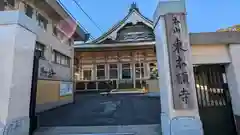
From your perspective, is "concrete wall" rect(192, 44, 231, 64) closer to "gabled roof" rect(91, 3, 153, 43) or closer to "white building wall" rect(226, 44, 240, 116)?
"white building wall" rect(226, 44, 240, 116)

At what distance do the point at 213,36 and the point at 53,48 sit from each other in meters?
7.86

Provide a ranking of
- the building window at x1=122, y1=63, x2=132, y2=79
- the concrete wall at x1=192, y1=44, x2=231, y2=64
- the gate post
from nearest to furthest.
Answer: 1. the gate post
2. the concrete wall at x1=192, y1=44, x2=231, y2=64
3. the building window at x1=122, y1=63, x2=132, y2=79

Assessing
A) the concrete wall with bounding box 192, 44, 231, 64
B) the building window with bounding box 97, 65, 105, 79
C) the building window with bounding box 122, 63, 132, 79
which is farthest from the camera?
the building window with bounding box 97, 65, 105, 79

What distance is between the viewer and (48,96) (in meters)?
8.81

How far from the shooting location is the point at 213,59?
446cm

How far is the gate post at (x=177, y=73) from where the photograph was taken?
3.93m

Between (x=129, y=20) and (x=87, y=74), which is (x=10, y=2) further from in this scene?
(x=129, y=20)

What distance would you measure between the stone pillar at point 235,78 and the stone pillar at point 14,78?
4.78m

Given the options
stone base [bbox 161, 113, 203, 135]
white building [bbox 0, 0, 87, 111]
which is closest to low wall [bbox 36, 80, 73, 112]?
white building [bbox 0, 0, 87, 111]

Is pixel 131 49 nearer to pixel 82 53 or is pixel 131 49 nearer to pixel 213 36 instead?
pixel 82 53

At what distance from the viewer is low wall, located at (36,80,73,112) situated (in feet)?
26.6

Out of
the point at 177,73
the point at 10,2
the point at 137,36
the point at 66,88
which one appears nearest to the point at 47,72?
the point at 66,88

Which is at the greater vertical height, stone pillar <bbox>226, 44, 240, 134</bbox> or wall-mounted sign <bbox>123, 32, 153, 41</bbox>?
wall-mounted sign <bbox>123, 32, 153, 41</bbox>

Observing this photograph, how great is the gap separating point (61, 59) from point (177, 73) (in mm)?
8599
